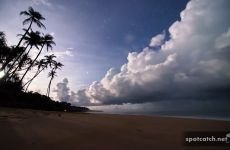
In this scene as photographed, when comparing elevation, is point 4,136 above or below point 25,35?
below

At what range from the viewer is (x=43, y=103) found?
2511 cm

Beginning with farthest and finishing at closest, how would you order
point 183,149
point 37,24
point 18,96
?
point 37,24
point 18,96
point 183,149

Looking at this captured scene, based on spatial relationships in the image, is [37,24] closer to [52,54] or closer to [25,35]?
[25,35]

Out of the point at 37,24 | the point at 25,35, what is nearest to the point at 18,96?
the point at 25,35

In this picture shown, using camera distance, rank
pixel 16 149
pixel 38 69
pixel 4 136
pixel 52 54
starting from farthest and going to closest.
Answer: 1. pixel 52 54
2. pixel 38 69
3. pixel 4 136
4. pixel 16 149

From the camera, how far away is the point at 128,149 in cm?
272

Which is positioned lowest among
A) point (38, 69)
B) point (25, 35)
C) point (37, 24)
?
point (38, 69)

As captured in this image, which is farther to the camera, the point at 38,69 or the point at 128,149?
the point at 38,69

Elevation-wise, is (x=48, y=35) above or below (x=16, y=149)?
above

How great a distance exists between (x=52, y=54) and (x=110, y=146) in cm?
3559


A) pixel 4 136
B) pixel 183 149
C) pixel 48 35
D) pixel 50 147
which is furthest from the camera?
pixel 48 35

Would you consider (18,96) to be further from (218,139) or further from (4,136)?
(218,139)

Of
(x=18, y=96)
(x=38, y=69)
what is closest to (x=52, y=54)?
(x=38, y=69)

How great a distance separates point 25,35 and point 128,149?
84.9 ft
